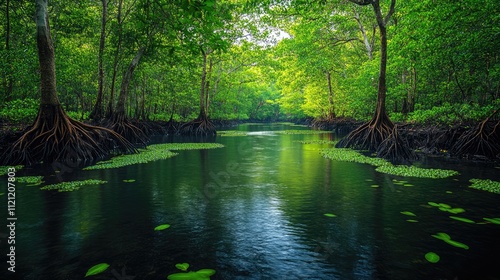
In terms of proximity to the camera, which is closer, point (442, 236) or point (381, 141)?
point (442, 236)

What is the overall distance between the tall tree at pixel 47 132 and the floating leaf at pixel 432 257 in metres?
10.1

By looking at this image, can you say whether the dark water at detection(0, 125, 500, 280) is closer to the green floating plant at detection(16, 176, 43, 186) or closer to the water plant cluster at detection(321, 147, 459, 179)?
the green floating plant at detection(16, 176, 43, 186)

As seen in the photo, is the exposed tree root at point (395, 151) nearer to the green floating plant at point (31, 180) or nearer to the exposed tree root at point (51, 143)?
the exposed tree root at point (51, 143)

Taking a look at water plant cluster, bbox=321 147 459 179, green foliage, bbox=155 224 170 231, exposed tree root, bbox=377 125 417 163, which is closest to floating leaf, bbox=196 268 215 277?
green foliage, bbox=155 224 170 231

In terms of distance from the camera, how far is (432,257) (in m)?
3.31

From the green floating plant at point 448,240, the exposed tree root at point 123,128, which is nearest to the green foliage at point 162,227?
the green floating plant at point 448,240

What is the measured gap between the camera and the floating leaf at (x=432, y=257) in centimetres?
324

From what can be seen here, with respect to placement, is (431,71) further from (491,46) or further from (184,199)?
(184,199)

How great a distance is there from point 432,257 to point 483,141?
9.87 m

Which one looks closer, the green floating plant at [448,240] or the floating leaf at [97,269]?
the floating leaf at [97,269]

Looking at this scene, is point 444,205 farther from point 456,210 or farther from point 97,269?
point 97,269

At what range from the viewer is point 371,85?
78.1 feet

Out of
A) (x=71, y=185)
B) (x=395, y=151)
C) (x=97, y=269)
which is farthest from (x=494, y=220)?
(x=71, y=185)

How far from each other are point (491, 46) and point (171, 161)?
42.6ft
